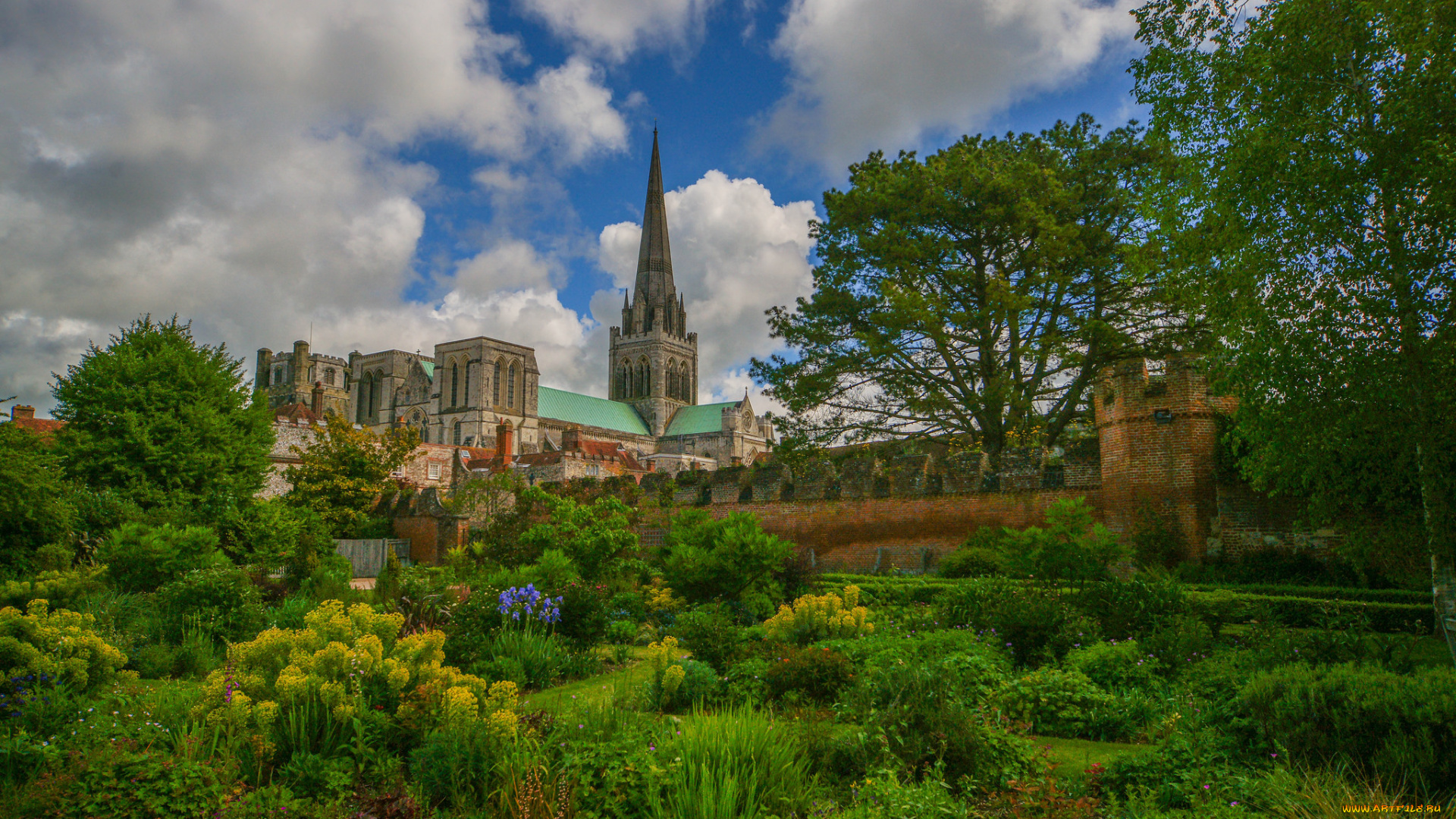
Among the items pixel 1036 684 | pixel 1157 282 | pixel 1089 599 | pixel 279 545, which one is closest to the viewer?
pixel 1036 684

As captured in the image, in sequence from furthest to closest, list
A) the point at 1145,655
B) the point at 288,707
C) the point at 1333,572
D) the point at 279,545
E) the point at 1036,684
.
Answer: the point at 279,545 → the point at 1333,572 → the point at 1145,655 → the point at 1036,684 → the point at 288,707

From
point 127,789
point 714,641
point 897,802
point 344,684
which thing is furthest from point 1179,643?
point 127,789

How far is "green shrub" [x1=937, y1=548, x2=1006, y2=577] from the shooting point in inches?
519

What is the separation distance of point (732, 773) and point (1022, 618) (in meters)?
4.74

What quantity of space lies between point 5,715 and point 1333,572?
49.0ft

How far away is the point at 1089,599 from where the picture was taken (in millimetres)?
8531

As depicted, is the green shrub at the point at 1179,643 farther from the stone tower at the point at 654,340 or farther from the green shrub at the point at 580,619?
the stone tower at the point at 654,340

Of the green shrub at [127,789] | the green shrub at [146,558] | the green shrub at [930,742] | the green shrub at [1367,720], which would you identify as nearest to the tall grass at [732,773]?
the green shrub at [930,742]

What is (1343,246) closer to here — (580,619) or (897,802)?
(897,802)

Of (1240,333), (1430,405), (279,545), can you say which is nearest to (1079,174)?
(1240,333)

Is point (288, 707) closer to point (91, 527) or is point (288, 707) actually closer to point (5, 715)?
point (5, 715)

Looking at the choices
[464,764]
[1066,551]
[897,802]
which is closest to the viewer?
[897,802]

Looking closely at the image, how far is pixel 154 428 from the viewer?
18469mm

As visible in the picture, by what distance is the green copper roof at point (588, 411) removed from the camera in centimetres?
10088
